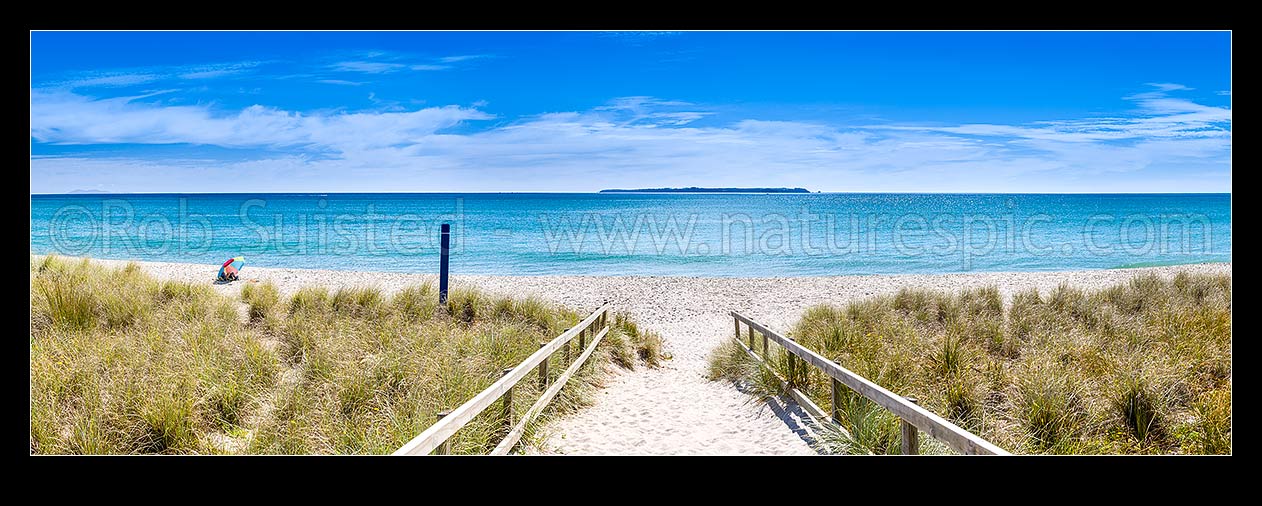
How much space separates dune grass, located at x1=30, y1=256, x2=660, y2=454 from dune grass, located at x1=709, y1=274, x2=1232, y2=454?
9.35ft

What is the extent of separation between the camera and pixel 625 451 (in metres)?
5.81

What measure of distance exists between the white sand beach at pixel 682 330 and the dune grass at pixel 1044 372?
686 mm

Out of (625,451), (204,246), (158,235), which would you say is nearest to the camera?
(625,451)

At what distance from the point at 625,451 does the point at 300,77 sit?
5844cm

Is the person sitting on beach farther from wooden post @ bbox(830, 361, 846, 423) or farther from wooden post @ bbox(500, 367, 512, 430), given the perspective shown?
wooden post @ bbox(830, 361, 846, 423)

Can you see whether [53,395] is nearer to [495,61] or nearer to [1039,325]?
[1039,325]

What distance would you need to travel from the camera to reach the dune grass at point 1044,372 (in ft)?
16.7

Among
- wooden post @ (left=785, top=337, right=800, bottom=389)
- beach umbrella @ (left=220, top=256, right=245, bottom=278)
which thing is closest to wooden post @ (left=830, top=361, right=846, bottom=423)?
wooden post @ (left=785, top=337, right=800, bottom=389)

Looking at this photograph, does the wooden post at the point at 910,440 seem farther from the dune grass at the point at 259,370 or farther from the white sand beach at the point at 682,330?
the dune grass at the point at 259,370

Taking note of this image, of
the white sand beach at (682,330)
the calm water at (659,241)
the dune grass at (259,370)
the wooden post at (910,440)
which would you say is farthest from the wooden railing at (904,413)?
the calm water at (659,241)

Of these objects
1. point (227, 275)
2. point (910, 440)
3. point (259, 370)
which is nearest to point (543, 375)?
point (259, 370)

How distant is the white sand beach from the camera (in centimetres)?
605
